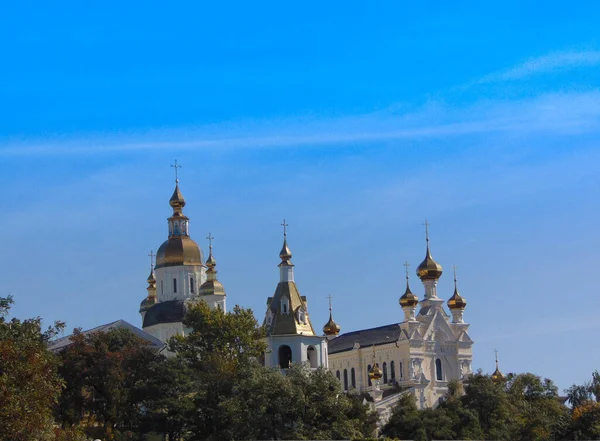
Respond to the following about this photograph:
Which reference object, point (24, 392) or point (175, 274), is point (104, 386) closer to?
point (24, 392)

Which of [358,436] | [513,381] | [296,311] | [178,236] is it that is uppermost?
[178,236]

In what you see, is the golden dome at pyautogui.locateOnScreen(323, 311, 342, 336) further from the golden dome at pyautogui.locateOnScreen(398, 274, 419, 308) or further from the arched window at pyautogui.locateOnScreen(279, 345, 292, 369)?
the arched window at pyautogui.locateOnScreen(279, 345, 292, 369)

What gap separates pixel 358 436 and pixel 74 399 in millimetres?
14586

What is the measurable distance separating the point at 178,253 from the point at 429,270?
21636mm

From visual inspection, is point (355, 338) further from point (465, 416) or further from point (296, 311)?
point (465, 416)

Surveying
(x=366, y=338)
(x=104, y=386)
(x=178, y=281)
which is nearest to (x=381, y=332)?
(x=366, y=338)

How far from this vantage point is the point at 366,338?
4190 inches

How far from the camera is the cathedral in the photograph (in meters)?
98.3

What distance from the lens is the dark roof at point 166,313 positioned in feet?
320

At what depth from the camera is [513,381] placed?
82.5 m

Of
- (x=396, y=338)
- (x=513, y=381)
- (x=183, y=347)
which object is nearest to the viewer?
(x=183, y=347)

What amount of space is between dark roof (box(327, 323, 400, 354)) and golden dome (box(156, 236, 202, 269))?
49.5ft

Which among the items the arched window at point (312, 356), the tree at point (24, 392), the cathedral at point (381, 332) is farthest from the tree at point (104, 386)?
the cathedral at point (381, 332)

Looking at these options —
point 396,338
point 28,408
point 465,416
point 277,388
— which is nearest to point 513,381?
point 465,416
